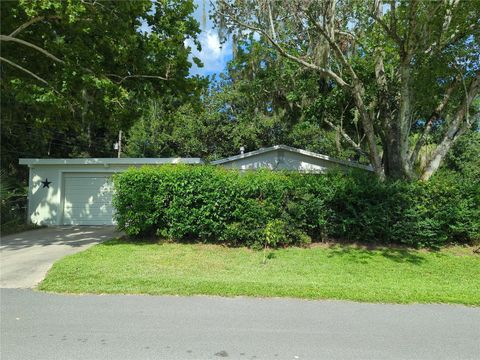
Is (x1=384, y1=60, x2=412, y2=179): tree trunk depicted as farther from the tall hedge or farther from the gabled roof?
the gabled roof

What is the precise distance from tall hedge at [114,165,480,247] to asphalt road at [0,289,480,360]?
4507mm

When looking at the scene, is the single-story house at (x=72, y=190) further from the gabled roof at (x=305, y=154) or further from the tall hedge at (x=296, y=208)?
the tall hedge at (x=296, y=208)

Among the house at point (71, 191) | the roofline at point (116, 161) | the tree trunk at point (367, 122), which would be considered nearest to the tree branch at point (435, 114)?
the tree trunk at point (367, 122)

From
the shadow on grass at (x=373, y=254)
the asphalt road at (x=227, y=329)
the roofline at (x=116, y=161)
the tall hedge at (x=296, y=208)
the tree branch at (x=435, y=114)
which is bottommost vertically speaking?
the asphalt road at (x=227, y=329)

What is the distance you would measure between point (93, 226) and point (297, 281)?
1095cm

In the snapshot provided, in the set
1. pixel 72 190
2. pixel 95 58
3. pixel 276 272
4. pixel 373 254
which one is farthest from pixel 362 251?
pixel 72 190

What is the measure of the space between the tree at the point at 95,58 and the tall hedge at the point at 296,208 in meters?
3.56

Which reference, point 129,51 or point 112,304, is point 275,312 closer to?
point 112,304

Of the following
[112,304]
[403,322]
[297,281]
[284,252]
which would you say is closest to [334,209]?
[284,252]

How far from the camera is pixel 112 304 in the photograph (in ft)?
18.1

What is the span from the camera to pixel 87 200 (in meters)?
16.1

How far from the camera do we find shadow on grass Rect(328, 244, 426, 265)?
9016mm

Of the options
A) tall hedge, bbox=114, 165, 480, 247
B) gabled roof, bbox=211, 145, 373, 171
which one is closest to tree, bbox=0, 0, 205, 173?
tall hedge, bbox=114, 165, 480, 247

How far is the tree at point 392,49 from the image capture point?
10.8m
